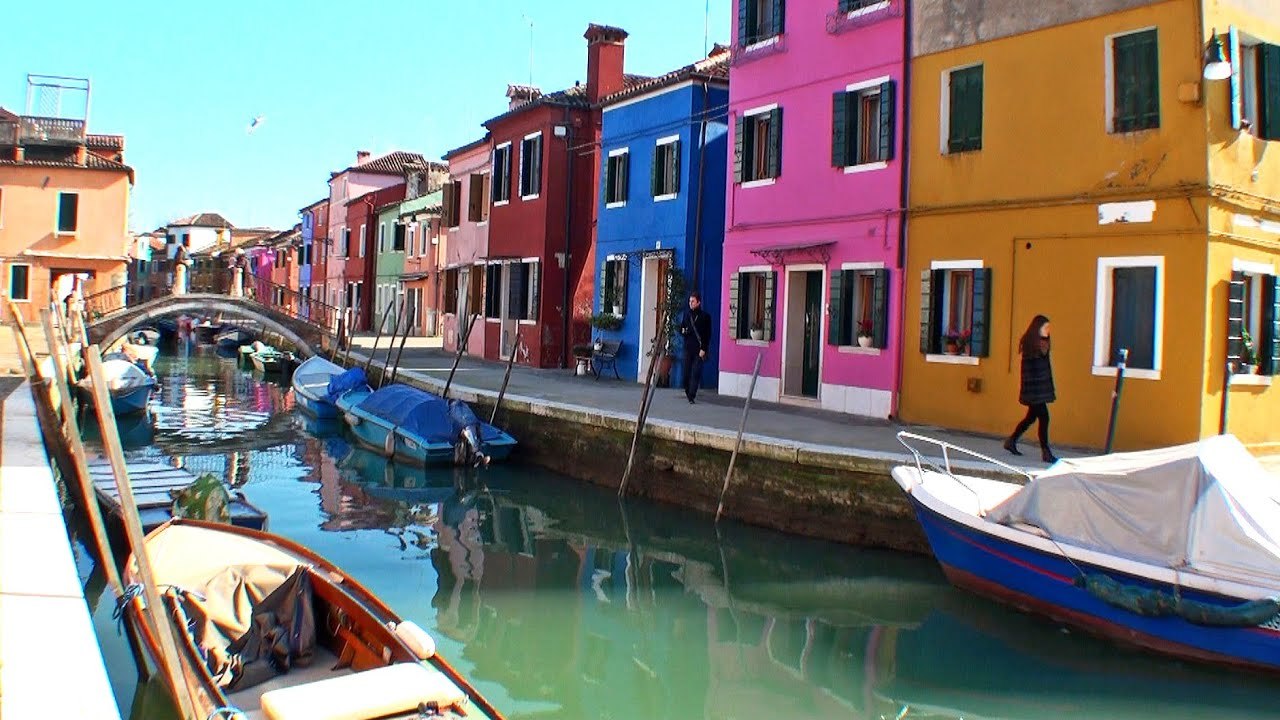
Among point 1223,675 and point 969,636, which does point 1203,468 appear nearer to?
point 1223,675

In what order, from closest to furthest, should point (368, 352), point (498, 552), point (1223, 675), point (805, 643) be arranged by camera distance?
point (1223, 675), point (805, 643), point (498, 552), point (368, 352)

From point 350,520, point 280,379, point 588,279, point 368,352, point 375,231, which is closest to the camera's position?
point 350,520

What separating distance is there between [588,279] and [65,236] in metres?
23.0

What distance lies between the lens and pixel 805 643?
28.1 ft

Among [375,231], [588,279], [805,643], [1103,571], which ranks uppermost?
[375,231]

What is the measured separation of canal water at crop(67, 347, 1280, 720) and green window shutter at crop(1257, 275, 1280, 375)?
16.4 ft

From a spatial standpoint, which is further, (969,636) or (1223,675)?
(969,636)

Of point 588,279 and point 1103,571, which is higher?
point 588,279

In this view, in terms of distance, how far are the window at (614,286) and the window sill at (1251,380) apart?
1191 centimetres

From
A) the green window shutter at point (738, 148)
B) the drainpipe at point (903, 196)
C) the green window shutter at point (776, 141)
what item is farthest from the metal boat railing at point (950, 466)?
the green window shutter at point (738, 148)

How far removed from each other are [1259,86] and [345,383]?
16.6 metres

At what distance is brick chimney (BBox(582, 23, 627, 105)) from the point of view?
24297mm

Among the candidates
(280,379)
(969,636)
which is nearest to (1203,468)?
(969,636)

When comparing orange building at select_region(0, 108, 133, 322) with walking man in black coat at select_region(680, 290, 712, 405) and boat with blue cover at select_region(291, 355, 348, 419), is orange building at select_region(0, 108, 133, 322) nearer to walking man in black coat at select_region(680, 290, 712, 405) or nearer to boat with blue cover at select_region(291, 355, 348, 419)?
boat with blue cover at select_region(291, 355, 348, 419)
